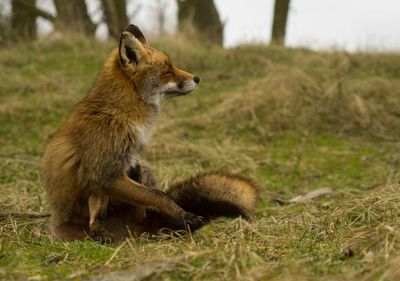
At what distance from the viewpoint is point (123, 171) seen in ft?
14.5

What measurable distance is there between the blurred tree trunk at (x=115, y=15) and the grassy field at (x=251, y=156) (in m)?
1.69

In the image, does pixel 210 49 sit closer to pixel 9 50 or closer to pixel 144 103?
pixel 9 50

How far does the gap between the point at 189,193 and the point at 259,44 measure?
9517mm

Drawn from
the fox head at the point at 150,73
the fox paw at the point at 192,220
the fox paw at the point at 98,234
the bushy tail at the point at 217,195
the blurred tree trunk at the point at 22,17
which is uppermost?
the blurred tree trunk at the point at 22,17

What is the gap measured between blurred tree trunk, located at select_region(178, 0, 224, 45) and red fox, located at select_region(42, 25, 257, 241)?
12385mm

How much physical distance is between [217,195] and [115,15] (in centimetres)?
1208

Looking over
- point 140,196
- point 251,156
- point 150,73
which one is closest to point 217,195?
point 140,196

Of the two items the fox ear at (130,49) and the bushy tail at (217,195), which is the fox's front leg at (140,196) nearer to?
the bushy tail at (217,195)

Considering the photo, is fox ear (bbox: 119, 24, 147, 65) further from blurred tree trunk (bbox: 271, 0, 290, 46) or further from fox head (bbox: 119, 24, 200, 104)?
blurred tree trunk (bbox: 271, 0, 290, 46)

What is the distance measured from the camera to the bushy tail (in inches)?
186

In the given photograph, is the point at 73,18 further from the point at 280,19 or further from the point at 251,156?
the point at 251,156

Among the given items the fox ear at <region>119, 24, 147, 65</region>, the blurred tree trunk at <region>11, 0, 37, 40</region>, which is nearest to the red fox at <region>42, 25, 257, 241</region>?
the fox ear at <region>119, 24, 147, 65</region>

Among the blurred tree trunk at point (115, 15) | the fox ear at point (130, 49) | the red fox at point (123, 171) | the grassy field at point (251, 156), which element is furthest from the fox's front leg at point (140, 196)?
the blurred tree trunk at point (115, 15)

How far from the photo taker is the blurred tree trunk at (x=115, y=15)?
1586 cm
